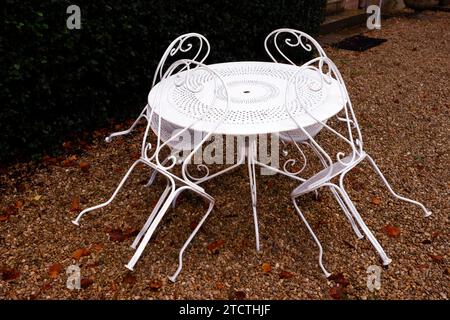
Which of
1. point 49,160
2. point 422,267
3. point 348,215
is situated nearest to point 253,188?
point 348,215

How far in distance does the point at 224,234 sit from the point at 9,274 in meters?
1.36

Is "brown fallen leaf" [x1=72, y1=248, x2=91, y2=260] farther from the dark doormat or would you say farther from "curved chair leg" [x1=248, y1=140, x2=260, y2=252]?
the dark doormat

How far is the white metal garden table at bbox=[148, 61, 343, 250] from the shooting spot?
231 centimetres

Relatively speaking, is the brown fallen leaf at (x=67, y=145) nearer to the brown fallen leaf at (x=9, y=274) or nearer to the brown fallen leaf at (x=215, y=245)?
the brown fallen leaf at (x=9, y=274)

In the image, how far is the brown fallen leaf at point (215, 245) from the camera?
2.72 m

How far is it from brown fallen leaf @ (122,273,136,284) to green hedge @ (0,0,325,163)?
5.54 feet

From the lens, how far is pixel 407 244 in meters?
2.80

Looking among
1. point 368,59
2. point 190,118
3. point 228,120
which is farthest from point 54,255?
point 368,59

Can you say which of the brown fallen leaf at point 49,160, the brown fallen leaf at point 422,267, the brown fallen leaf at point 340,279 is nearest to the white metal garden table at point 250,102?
the brown fallen leaf at point 340,279

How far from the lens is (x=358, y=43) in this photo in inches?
275

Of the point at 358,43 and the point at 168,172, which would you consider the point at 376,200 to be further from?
the point at 358,43

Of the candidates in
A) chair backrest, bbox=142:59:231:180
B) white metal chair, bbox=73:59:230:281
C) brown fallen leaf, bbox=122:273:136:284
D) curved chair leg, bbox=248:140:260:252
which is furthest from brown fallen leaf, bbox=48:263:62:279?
curved chair leg, bbox=248:140:260:252
